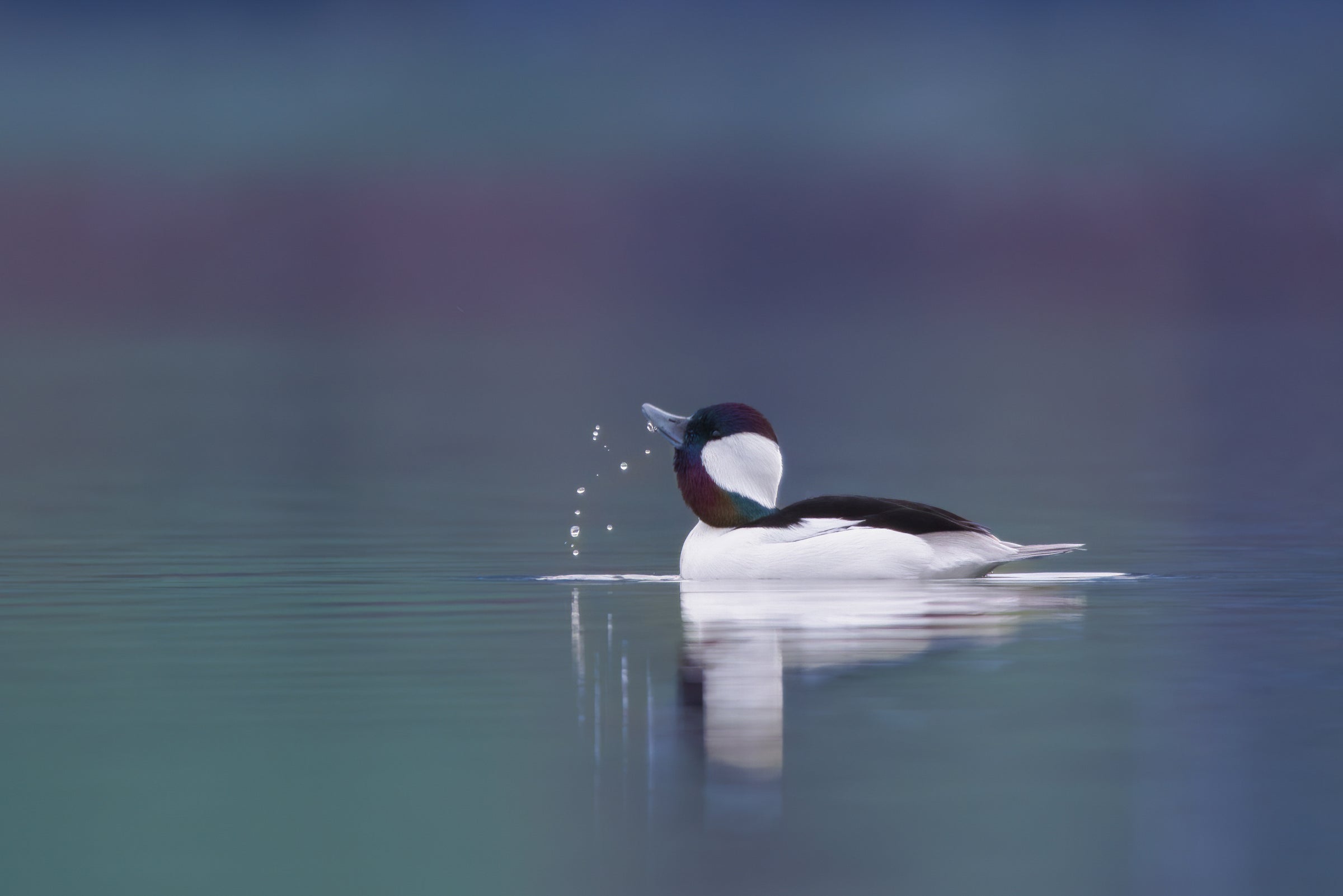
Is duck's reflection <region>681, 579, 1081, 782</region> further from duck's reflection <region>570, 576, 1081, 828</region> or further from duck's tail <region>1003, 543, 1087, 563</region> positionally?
duck's tail <region>1003, 543, 1087, 563</region>

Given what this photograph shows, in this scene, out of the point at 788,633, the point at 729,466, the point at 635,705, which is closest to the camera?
the point at 635,705

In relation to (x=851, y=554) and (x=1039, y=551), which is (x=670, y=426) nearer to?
(x=851, y=554)

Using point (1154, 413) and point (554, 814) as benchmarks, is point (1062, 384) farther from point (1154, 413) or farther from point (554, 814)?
point (554, 814)

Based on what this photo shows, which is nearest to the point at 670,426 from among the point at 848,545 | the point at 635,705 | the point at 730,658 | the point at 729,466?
the point at 729,466

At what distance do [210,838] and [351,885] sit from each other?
0.60 metres

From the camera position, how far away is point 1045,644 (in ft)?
28.1

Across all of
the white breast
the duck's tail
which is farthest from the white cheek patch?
the duck's tail

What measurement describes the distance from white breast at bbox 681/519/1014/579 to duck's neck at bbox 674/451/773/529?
43 cm

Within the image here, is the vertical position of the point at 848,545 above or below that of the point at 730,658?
above

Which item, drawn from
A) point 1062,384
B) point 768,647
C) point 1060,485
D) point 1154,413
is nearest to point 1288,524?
point 1060,485

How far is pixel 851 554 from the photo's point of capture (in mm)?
10664

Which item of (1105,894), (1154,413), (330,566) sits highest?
(1154,413)

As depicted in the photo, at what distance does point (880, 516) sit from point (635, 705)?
140 inches

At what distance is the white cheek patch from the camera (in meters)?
11.3
